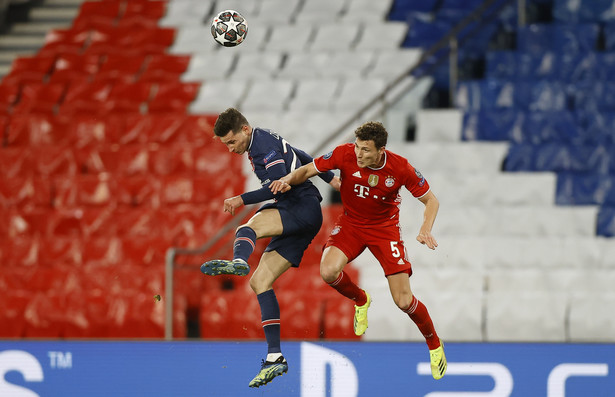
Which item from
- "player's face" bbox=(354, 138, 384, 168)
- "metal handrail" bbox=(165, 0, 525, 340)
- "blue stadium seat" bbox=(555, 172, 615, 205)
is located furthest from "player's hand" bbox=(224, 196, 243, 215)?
"blue stadium seat" bbox=(555, 172, 615, 205)

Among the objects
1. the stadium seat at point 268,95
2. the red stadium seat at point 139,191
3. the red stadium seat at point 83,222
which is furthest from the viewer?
the stadium seat at point 268,95

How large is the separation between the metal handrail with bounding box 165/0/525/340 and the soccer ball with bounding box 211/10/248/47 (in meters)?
2.05

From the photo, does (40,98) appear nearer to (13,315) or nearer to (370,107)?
(13,315)

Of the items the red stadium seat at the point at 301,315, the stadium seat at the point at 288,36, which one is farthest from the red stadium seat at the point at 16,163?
the red stadium seat at the point at 301,315

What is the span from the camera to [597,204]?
8656 millimetres

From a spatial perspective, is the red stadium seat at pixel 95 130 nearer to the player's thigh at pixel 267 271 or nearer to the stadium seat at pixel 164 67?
the stadium seat at pixel 164 67

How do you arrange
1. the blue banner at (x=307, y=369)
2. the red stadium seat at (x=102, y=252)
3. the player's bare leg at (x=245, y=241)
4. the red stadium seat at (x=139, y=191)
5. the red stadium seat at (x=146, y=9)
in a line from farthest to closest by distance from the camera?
the red stadium seat at (x=146, y=9), the red stadium seat at (x=139, y=191), the red stadium seat at (x=102, y=252), the blue banner at (x=307, y=369), the player's bare leg at (x=245, y=241)

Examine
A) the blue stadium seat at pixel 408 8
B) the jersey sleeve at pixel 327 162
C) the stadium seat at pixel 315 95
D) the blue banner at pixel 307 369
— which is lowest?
the blue banner at pixel 307 369

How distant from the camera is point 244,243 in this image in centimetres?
550

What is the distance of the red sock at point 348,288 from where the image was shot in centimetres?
600

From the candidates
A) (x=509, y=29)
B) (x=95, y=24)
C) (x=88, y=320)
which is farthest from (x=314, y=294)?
(x=95, y=24)

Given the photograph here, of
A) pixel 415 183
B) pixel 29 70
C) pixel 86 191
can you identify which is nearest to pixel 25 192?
pixel 86 191

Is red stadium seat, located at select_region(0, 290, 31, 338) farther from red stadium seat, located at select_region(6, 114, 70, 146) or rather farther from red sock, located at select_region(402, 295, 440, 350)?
red sock, located at select_region(402, 295, 440, 350)

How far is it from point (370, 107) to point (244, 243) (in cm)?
343
